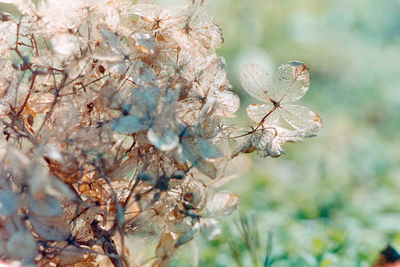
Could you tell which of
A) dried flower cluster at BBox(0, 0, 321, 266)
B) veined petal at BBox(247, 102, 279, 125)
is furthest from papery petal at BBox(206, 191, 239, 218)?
veined petal at BBox(247, 102, 279, 125)

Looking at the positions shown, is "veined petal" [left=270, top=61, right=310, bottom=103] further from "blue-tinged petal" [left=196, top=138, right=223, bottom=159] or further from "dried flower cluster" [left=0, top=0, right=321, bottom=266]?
"blue-tinged petal" [left=196, top=138, right=223, bottom=159]

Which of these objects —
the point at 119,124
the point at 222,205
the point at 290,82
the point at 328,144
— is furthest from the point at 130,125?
the point at 328,144

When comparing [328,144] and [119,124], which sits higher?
[119,124]

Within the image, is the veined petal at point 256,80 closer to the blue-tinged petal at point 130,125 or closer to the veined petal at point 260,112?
the veined petal at point 260,112

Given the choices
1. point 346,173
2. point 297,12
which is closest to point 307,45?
point 297,12

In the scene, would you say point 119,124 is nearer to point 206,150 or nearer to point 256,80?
point 206,150

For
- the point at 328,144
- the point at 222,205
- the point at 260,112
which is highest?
the point at 260,112
